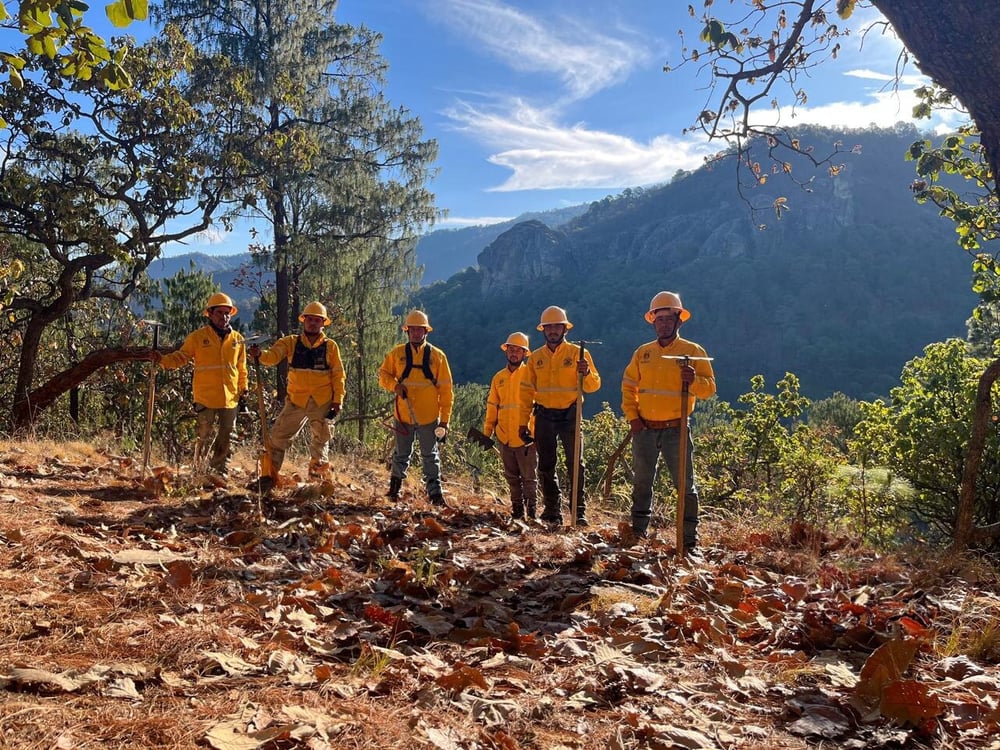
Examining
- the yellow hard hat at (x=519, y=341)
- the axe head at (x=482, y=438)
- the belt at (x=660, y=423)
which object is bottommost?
the axe head at (x=482, y=438)

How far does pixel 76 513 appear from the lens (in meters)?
5.23

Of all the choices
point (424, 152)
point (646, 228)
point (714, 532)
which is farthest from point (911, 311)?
point (714, 532)

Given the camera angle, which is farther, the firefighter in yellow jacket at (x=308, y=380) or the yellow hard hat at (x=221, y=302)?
the yellow hard hat at (x=221, y=302)

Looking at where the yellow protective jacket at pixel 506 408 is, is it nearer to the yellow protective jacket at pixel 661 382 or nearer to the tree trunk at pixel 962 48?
the yellow protective jacket at pixel 661 382

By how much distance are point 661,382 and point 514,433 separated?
250 cm

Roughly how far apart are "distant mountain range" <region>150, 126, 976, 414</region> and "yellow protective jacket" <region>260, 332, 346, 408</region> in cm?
10192

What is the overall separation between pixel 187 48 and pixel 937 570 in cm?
1207

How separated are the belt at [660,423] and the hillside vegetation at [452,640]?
1088 mm

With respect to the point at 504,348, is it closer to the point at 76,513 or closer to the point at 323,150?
the point at 76,513

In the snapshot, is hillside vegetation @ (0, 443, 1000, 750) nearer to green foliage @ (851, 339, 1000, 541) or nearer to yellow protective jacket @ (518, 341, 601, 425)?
yellow protective jacket @ (518, 341, 601, 425)

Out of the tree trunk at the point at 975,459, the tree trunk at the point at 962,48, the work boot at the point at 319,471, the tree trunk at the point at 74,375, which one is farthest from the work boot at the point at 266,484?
the tree trunk at the point at 975,459

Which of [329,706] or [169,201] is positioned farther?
[169,201]

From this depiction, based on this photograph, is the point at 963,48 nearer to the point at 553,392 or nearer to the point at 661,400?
the point at 661,400

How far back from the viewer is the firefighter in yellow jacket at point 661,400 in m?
5.91
